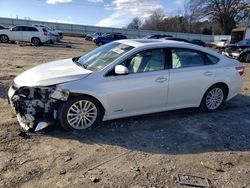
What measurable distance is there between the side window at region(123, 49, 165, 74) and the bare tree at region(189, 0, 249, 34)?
69.7m

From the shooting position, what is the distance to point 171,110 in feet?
21.8

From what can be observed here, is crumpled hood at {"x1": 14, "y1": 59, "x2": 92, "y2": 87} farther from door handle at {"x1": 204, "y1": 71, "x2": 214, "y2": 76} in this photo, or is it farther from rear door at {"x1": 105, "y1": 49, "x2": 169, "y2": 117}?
door handle at {"x1": 204, "y1": 71, "x2": 214, "y2": 76}

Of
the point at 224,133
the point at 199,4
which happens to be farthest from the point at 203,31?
the point at 224,133

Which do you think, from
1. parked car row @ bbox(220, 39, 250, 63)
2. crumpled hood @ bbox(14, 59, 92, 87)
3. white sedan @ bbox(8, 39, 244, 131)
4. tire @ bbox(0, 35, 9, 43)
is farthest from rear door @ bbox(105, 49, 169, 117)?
tire @ bbox(0, 35, 9, 43)

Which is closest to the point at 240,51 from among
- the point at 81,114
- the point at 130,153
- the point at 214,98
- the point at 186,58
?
the point at 214,98

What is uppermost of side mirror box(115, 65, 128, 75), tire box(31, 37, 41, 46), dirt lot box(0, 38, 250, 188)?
side mirror box(115, 65, 128, 75)

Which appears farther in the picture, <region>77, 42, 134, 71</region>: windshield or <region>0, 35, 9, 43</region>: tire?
<region>0, 35, 9, 43</region>: tire

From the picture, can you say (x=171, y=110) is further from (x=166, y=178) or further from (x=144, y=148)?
(x=166, y=178)

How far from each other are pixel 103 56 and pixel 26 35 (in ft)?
72.1

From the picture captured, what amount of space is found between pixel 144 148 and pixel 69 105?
4.67 ft

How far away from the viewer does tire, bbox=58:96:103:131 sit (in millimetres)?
5395

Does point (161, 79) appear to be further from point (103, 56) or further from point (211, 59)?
point (211, 59)

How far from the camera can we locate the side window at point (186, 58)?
6393mm

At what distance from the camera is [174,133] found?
18.8ft
